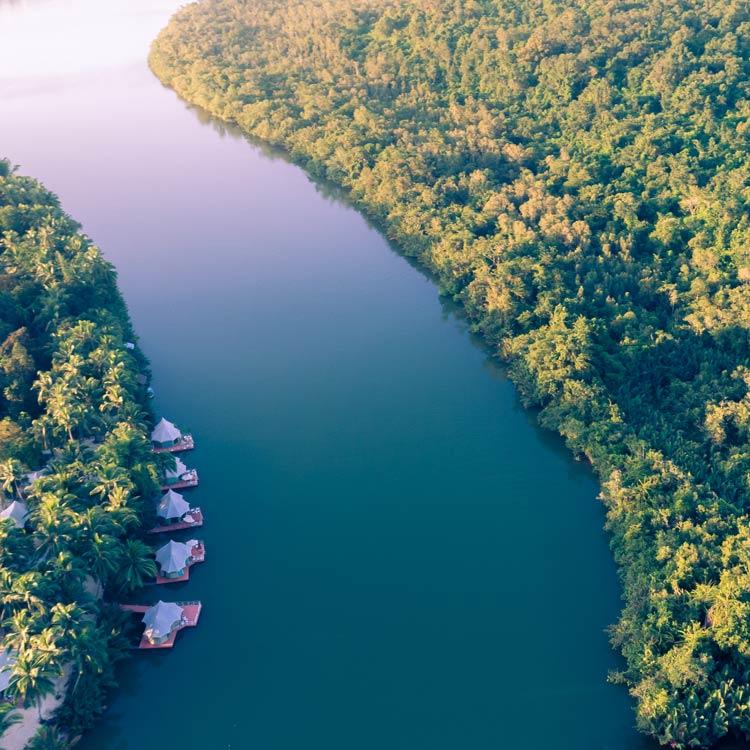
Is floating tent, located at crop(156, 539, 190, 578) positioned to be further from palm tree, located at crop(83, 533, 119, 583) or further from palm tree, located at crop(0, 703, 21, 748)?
palm tree, located at crop(0, 703, 21, 748)

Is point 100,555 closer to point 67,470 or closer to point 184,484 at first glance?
point 67,470

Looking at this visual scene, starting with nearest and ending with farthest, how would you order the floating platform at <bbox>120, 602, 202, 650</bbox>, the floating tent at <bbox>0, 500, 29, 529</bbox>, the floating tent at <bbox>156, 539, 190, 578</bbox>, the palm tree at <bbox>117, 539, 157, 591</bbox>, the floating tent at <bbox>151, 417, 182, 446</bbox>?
the floating platform at <bbox>120, 602, 202, 650</bbox> → the palm tree at <bbox>117, 539, 157, 591</bbox> → the floating tent at <bbox>0, 500, 29, 529</bbox> → the floating tent at <bbox>156, 539, 190, 578</bbox> → the floating tent at <bbox>151, 417, 182, 446</bbox>

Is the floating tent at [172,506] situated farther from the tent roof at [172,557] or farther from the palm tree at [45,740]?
the palm tree at [45,740]

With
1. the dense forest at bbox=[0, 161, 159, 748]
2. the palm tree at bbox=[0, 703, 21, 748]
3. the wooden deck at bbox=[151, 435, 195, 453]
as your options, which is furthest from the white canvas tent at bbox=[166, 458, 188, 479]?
the palm tree at bbox=[0, 703, 21, 748]

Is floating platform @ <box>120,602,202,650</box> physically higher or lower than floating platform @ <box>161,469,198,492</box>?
lower

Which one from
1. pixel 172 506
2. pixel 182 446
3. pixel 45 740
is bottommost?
pixel 182 446

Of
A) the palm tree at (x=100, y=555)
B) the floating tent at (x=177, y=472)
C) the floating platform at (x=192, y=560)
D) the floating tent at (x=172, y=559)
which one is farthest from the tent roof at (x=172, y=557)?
the floating tent at (x=177, y=472)

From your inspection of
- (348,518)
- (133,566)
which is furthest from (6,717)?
(348,518)
